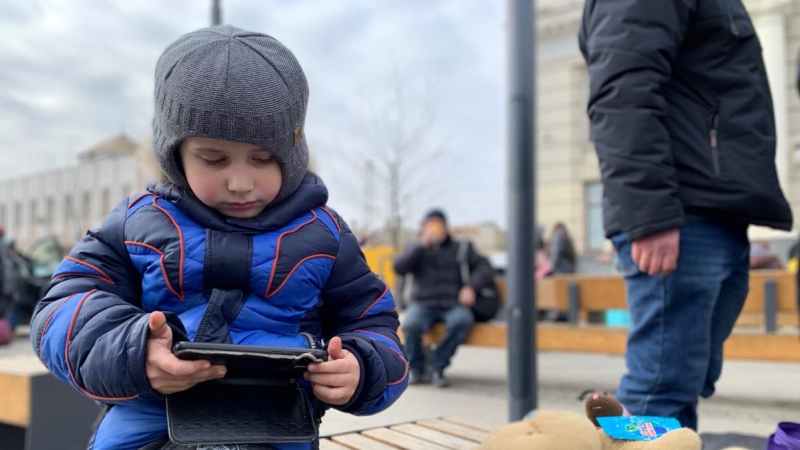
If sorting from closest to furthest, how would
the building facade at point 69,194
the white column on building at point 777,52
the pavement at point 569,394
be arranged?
the pavement at point 569,394, the white column on building at point 777,52, the building facade at point 69,194

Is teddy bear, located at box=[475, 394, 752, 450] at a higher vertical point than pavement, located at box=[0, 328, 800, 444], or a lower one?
higher

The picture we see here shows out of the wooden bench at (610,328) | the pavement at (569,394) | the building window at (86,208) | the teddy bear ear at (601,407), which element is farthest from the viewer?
the building window at (86,208)

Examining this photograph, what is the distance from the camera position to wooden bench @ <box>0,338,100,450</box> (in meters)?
2.59

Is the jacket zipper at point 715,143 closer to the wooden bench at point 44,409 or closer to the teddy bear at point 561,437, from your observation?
the teddy bear at point 561,437

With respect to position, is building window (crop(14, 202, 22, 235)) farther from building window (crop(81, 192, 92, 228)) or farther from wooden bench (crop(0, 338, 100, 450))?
wooden bench (crop(0, 338, 100, 450))

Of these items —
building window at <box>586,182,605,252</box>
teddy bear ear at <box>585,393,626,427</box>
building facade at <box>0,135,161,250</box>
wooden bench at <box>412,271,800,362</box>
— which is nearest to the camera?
teddy bear ear at <box>585,393,626,427</box>

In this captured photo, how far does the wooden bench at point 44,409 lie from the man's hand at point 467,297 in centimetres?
318

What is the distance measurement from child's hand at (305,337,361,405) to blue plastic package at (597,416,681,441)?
57 cm

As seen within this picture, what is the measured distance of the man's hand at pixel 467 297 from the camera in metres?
5.49

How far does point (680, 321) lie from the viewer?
1983 mm

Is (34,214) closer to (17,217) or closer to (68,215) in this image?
(17,217)

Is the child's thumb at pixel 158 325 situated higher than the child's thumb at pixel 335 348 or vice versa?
the child's thumb at pixel 158 325

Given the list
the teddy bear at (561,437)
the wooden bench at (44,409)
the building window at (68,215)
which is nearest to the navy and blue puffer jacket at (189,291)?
the teddy bear at (561,437)

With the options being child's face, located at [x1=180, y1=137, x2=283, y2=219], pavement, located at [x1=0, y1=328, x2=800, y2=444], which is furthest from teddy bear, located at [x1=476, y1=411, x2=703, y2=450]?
pavement, located at [x1=0, y1=328, x2=800, y2=444]
